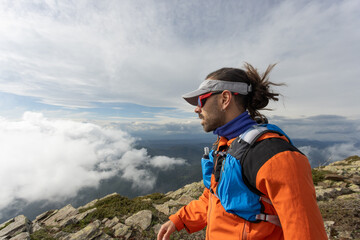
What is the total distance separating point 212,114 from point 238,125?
46cm

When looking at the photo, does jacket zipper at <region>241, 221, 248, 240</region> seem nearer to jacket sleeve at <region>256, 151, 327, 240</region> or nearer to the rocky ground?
jacket sleeve at <region>256, 151, 327, 240</region>

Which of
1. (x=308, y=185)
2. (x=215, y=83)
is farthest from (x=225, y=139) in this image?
(x=308, y=185)

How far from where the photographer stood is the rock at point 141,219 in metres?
8.11

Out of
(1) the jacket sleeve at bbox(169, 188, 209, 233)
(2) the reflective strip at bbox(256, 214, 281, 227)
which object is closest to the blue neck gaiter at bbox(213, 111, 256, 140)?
(2) the reflective strip at bbox(256, 214, 281, 227)

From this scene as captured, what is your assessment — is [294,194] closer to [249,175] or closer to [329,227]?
[249,175]

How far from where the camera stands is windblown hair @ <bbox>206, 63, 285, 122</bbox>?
8.04ft

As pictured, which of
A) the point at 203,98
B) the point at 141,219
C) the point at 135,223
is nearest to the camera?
the point at 203,98

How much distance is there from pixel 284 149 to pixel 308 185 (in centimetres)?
33

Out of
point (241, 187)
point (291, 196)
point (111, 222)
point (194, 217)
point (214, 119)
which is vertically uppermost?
point (214, 119)

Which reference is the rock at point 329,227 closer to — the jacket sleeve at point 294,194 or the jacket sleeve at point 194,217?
the jacket sleeve at point 194,217

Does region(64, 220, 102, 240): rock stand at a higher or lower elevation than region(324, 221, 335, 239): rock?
lower

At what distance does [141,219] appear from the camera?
337 inches

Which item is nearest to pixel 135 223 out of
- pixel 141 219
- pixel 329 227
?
pixel 141 219

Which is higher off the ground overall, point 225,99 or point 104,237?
point 225,99
